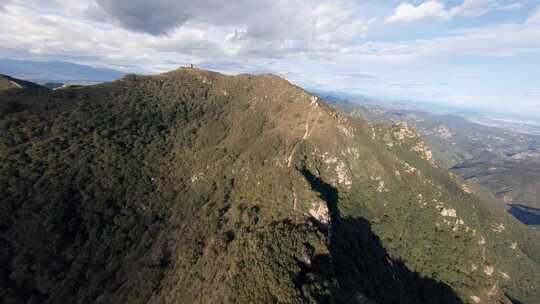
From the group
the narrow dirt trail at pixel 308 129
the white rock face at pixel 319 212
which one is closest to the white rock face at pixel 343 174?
the narrow dirt trail at pixel 308 129

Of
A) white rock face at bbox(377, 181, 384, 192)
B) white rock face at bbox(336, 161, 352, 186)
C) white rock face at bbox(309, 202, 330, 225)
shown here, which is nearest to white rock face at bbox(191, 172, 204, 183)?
white rock face at bbox(309, 202, 330, 225)

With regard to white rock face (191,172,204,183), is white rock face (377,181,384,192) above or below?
below

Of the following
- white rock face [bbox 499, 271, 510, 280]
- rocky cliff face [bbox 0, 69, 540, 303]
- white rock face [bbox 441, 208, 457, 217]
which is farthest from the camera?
white rock face [bbox 499, 271, 510, 280]

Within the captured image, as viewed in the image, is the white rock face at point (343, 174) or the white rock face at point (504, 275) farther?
the white rock face at point (504, 275)

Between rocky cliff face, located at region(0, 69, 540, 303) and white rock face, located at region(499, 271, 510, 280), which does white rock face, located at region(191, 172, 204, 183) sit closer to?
rocky cliff face, located at region(0, 69, 540, 303)

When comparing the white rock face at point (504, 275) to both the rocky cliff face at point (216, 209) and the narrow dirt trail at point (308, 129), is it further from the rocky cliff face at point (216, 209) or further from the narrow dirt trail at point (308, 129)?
the narrow dirt trail at point (308, 129)

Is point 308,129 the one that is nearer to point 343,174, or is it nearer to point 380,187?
point 343,174

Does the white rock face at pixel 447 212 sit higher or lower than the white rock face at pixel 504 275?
higher
